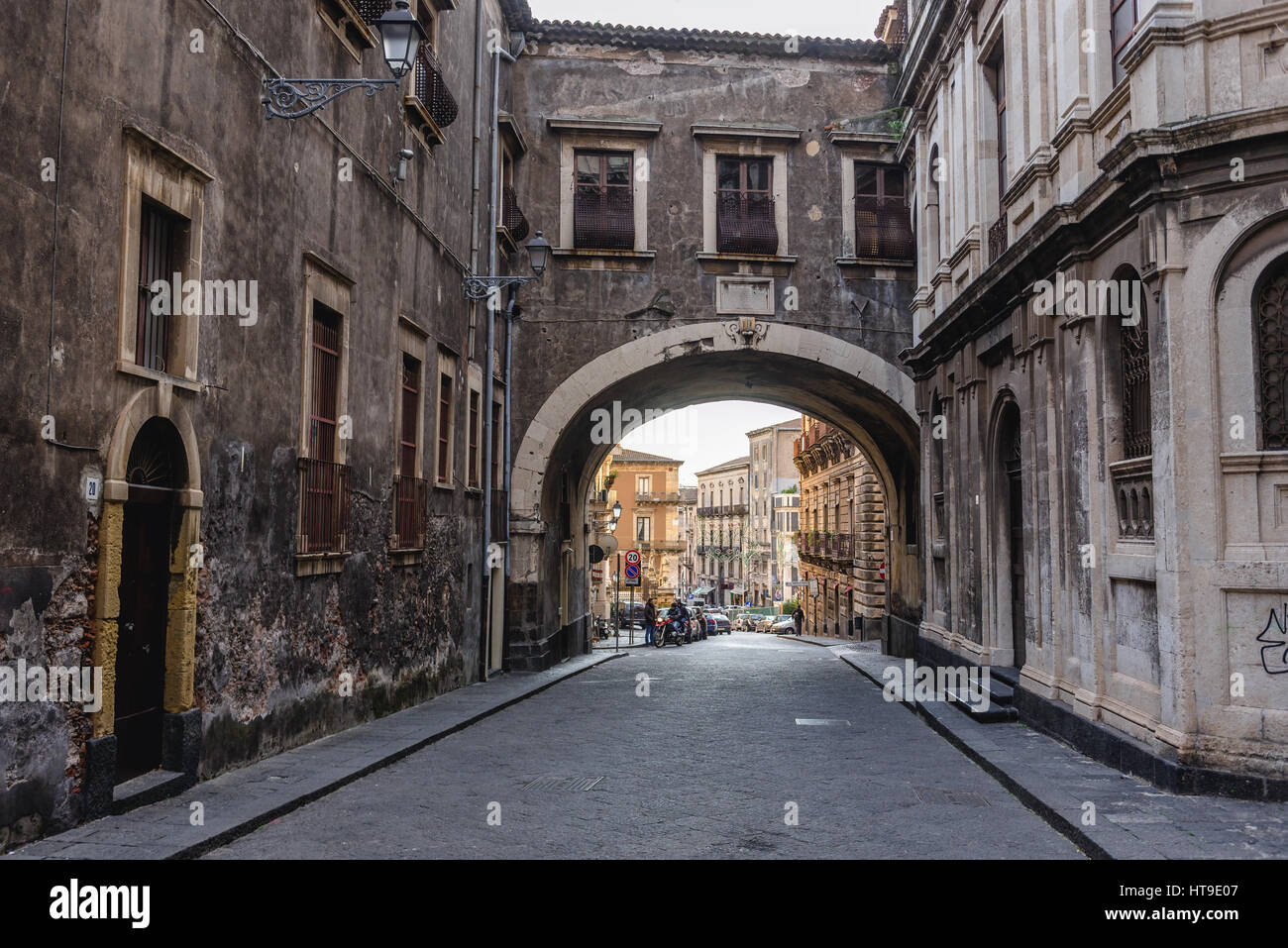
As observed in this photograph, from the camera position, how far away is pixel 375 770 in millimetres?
8945

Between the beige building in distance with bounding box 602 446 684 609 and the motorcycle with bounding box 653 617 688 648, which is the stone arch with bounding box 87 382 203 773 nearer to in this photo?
the motorcycle with bounding box 653 617 688 648

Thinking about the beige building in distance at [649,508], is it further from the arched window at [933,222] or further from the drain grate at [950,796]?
the drain grate at [950,796]

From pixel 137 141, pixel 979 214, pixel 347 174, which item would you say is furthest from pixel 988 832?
pixel 979 214

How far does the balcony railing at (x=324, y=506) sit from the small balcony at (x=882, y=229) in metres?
11.1

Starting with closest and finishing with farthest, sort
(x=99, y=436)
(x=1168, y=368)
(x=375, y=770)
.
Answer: (x=99, y=436), (x=1168, y=368), (x=375, y=770)

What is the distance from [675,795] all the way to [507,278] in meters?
8.97

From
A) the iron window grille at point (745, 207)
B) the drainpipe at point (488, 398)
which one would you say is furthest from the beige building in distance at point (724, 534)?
the drainpipe at point (488, 398)

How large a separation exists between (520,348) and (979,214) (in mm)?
7958

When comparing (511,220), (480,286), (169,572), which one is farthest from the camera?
(511,220)

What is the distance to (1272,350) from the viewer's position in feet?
25.7

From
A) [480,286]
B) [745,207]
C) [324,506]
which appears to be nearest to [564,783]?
[324,506]

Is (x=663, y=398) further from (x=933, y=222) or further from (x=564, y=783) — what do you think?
(x=564, y=783)

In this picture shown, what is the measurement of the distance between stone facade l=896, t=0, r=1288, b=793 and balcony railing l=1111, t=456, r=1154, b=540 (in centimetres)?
2
